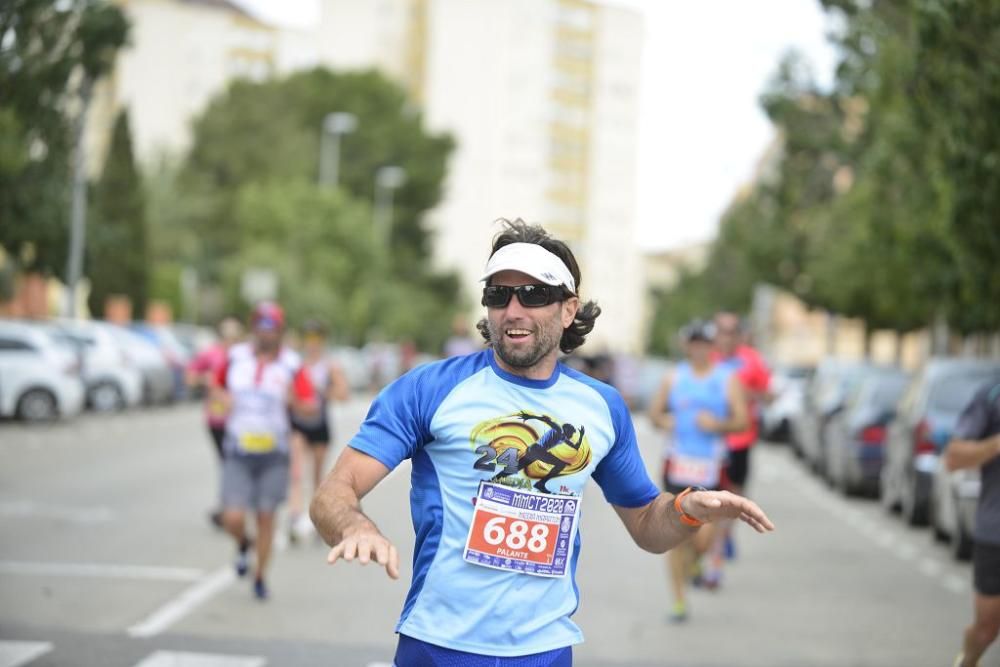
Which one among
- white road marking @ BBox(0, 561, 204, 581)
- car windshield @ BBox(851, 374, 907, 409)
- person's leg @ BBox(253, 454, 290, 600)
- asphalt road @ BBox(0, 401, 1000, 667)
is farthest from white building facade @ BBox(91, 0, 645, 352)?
person's leg @ BBox(253, 454, 290, 600)

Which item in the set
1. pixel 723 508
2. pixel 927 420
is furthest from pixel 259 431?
pixel 927 420

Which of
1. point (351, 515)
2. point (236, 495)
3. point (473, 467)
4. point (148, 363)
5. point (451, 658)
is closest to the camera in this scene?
point (351, 515)

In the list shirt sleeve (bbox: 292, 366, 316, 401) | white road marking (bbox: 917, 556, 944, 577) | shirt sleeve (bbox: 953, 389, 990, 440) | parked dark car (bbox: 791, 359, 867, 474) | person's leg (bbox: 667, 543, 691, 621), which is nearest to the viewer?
shirt sleeve (bbox: 953, 389, 990, 440)

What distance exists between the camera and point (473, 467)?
4.26m

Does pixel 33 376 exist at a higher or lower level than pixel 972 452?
lower

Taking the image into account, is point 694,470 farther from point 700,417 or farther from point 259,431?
point 259,431

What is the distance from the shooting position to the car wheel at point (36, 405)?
27.7 m

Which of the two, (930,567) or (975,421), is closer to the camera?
(975,421)

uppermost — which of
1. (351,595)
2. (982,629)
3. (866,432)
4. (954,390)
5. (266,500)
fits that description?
(954,390)

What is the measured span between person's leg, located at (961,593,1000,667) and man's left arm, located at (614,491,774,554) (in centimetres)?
242

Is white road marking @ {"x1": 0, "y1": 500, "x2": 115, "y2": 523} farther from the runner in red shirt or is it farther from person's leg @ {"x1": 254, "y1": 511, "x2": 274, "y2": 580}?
the runner in red shirt

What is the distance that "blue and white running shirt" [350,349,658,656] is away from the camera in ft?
13.7

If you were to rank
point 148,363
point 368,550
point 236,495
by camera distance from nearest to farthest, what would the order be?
point 368,550, point 236,495, point 148,363

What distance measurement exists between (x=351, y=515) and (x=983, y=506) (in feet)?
12.2
